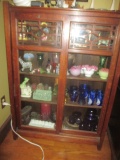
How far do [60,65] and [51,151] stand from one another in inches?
37.6

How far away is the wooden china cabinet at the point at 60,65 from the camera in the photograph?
3.60 ft

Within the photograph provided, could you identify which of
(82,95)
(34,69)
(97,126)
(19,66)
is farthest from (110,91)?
(19,66)

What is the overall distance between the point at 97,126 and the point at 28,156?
80 cm

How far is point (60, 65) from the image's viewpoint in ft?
4.04

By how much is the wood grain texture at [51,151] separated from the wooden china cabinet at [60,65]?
0.09 m

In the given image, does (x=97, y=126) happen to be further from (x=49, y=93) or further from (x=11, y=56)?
(x=11, y=56)

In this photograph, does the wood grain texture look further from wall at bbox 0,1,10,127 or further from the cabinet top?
the cabinet top

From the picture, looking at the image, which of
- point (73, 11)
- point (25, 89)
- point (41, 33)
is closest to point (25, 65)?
point (25, 89)

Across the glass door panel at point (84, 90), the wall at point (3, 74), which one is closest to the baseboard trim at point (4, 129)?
the wall at point (3, 74)

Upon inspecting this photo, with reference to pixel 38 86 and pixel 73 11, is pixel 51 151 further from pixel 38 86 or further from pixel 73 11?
pixel 73 11

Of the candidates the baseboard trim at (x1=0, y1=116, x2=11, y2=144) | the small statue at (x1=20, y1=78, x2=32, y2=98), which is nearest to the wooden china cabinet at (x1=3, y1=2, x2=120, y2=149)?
the small statue at (x1=20, y1=78, x2=32, y2=98)

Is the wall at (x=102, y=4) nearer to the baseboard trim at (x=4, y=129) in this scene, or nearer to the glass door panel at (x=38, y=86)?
the glass door panel at (x=38, y=86)

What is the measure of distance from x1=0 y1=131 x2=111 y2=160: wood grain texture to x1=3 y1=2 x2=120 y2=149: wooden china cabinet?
0.29ft

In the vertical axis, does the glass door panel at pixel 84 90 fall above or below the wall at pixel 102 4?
below
